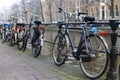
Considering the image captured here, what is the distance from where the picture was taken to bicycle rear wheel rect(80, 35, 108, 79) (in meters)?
4.23

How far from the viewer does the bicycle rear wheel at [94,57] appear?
13.9ft

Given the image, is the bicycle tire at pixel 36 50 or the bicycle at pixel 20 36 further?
the bicycle at pixel 20 36

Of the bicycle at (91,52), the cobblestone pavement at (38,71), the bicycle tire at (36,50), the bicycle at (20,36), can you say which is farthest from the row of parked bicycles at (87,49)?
the bicycle at (20,36)

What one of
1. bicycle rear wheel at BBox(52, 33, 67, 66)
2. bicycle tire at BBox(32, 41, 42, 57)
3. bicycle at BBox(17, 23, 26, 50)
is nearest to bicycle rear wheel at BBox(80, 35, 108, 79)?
bicycle rear wheel at BBox(52, 33, 67, 66)

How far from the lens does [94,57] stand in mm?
4520

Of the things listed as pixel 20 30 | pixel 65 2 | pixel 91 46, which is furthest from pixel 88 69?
pixel 65 2

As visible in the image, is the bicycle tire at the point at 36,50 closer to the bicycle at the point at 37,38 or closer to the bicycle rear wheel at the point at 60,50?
the bicycle at the point at 37,38

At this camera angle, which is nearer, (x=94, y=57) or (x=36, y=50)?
(x=94, y=57)

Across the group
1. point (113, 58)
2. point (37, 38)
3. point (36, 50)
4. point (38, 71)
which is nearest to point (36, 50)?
point (36, 50)

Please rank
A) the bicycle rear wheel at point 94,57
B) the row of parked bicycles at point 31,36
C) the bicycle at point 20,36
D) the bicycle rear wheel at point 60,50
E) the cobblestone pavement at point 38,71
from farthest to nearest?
the bicycle at point 20,36, the row of parked bicycles at point 31,36, the bicycle rear wheel at point 60,50, the cobblestone pavement at point 38,71, the bicycle rear wheel at point 94,57

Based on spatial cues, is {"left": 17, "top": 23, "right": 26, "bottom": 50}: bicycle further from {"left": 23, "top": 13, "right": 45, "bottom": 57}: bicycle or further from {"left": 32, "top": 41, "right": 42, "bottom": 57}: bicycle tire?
{"left": 32, "top": 41, "right": 42, "bottom": 57}: bicycle tire

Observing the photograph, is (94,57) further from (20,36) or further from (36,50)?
(20,36)

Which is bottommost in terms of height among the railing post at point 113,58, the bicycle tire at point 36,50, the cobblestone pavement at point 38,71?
the cobblestone pavement at point 38,71

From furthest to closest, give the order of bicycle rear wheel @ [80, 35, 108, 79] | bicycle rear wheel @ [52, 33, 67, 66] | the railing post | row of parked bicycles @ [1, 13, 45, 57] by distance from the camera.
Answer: row of parked bicycles @ [1, 13, 45, 57] → bicycle rear wheel @ [52, 33, 67, 66] → bicycle rear wheel @ [80, 35, 108, 79] → the railing post
